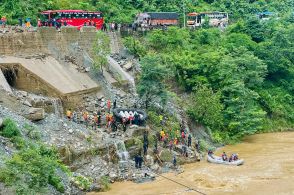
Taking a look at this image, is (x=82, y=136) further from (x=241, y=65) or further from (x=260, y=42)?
(x=260, y=42)

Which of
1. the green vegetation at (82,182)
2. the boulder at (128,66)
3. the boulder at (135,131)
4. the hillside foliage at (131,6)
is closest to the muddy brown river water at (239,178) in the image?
the green vegetation at (82,182)

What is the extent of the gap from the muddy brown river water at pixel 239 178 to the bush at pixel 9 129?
589 centimetres

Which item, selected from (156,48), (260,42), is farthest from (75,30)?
(260,42)

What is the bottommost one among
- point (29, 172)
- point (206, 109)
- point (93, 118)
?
point (206, 109)

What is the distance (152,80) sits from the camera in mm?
39250

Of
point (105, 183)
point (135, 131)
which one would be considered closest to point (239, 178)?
point (135, 131)

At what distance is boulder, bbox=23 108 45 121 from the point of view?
3126cm

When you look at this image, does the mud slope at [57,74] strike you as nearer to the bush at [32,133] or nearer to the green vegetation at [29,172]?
the bush at [32,133]

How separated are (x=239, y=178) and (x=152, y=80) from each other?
35.5ft

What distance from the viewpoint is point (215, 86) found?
4800cm

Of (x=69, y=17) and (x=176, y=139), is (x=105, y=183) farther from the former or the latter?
(x=69, y=17)

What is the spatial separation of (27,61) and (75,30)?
6.02 metres

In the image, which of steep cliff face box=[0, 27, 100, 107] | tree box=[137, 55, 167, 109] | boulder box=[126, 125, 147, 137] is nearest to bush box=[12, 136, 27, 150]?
steep cliff face box=[0, 27, 100, 107]

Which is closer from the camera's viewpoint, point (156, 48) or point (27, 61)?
point (27, 61)
